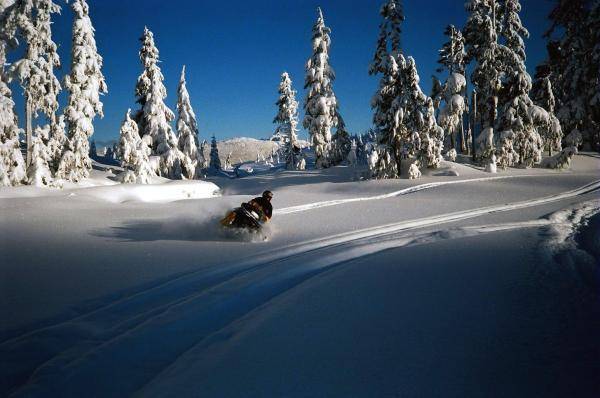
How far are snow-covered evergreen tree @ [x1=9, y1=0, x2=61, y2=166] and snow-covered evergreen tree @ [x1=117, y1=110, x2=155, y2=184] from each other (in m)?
6.02

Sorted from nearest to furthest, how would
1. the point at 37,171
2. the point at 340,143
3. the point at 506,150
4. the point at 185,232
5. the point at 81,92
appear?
1. the point at 185,232
2. the point at 37,171
3. the point at 81,92
4. the point at 506,150
5. the point at 340,143

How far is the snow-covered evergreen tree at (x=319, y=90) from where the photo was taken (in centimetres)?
3300

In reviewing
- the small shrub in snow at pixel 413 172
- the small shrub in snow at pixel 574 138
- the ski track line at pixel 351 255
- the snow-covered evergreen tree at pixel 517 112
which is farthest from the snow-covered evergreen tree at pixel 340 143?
the ski track line at pixel 351 255

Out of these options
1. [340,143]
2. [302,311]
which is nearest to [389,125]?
[340,143]

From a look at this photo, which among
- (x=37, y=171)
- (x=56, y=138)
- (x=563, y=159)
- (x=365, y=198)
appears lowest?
(x=365, y=198)

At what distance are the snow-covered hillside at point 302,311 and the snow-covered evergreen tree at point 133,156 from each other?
19683 millimetres

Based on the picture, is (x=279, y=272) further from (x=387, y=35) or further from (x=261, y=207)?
(x=387, y=35)

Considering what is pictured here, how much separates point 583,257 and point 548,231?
108 inches

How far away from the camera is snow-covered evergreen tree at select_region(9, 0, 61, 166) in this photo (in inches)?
826

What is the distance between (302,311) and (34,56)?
87.8ft

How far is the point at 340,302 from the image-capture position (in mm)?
4555

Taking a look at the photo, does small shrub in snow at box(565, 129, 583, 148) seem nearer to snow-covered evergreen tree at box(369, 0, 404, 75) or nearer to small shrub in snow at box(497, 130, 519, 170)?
small shrub in snow at box(497, 130, 519, 170)

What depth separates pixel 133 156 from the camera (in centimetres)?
2861

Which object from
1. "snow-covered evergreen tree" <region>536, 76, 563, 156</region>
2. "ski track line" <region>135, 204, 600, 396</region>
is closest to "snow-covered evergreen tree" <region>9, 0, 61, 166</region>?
"ski track line" <region>135, 204, 600, 396</region>
